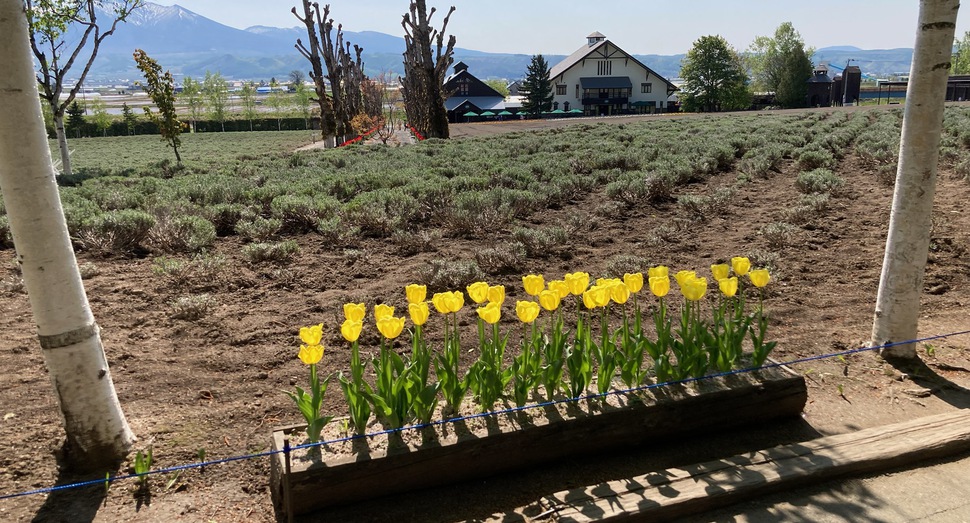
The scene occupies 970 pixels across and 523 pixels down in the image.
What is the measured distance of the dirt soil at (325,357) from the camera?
3246 millimetres

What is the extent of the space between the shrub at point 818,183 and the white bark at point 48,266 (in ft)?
33.3

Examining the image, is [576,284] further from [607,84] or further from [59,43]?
[607,84]

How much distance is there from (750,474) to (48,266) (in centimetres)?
352

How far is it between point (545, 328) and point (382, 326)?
2.40 metres

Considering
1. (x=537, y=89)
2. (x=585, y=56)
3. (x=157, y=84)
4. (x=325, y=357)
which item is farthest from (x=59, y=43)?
(x=585, y=56)

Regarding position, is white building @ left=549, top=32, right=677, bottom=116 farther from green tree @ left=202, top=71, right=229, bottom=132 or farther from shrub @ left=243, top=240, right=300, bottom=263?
shrub @ left=243, top=240, right=300, bottom=263

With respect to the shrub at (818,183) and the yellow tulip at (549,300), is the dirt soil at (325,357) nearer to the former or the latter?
the yellow tulip at (549,300)

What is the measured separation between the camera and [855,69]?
3442 inches

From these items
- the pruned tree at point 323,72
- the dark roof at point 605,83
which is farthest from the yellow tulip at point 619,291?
the dark roof at point 605,83

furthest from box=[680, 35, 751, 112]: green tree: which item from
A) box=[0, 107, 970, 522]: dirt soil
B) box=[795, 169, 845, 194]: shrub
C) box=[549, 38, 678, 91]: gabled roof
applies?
box=[0, 107, 970, 522]: dirt soil

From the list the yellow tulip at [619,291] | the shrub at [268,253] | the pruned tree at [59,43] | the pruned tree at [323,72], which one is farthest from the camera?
the pruned tree at [323,72]

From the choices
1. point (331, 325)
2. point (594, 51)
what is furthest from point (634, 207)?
point (594, 51)

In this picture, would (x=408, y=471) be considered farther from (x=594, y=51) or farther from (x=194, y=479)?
(x=594, y=51)

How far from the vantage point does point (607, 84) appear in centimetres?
9319
